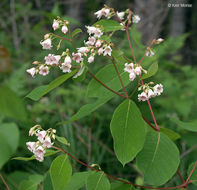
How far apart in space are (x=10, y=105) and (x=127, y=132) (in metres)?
0.54

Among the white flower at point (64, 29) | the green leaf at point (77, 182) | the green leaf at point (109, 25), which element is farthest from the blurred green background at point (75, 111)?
the white flower at point (64, 29)

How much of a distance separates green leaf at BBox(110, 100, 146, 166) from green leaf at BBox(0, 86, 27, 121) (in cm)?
49

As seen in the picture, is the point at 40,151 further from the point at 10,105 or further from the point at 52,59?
the point at 10,105

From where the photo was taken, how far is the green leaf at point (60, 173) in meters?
0.93

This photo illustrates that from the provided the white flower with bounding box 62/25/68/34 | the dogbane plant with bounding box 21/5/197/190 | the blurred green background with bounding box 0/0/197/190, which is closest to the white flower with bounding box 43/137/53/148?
the dogbane plant with bounding box 21/5/197/190

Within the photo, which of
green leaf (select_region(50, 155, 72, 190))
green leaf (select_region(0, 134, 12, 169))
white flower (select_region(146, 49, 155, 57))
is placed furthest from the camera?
white flower (select_region(146, 49, 155, 57))

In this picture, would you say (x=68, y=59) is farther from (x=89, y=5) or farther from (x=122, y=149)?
(x=89, y=5)

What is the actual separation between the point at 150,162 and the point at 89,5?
11.3m

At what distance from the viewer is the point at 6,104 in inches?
20.1

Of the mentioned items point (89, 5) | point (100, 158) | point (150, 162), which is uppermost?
point (150, 162)

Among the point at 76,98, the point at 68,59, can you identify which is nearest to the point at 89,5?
the point at 76,98

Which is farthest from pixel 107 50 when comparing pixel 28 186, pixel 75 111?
pixel 75 111

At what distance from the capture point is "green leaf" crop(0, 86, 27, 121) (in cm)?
50

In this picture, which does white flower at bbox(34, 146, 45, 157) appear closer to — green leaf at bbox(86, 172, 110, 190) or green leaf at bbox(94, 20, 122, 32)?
green leaf at bbox(86, 172, 110, 190)
